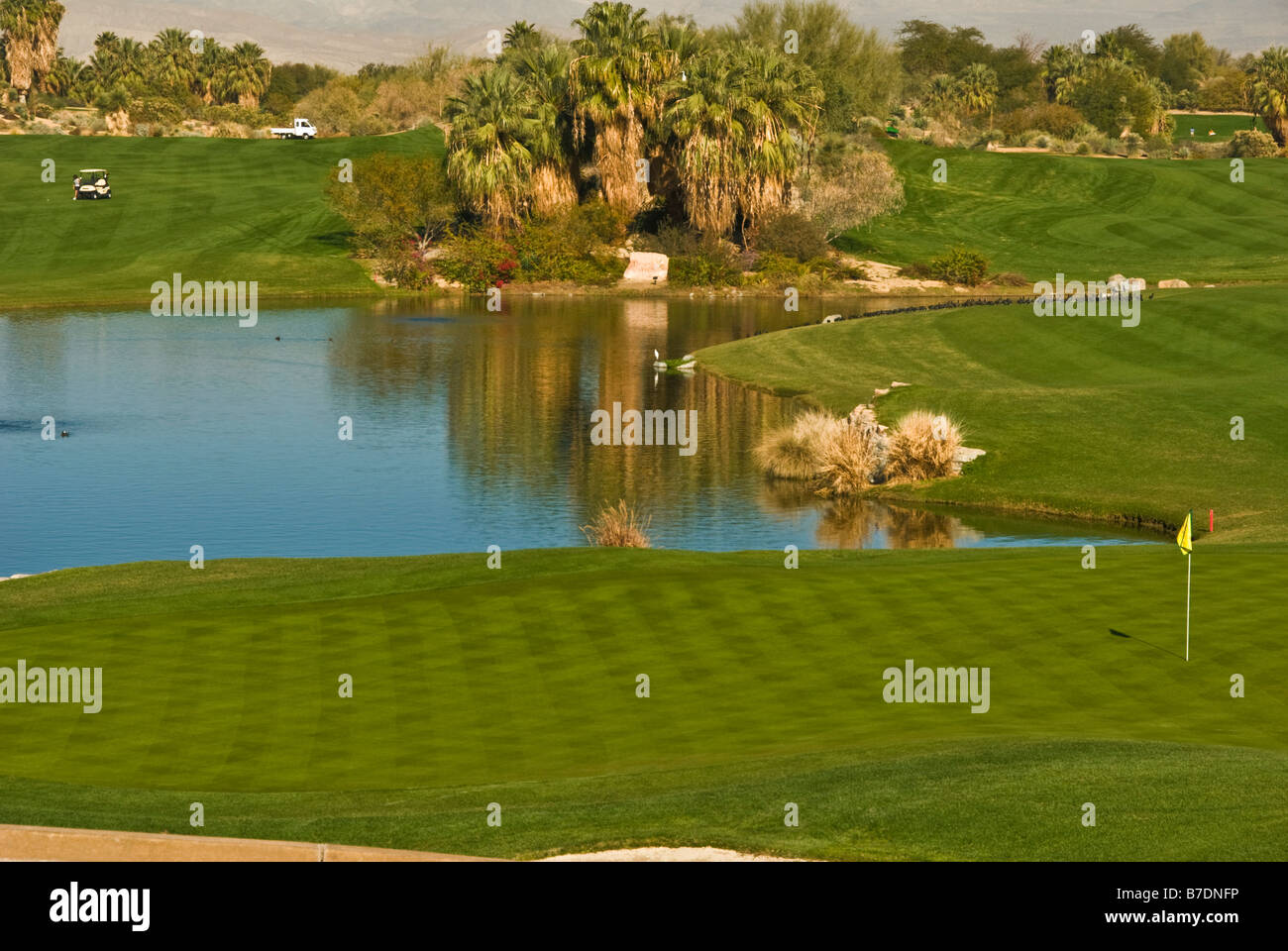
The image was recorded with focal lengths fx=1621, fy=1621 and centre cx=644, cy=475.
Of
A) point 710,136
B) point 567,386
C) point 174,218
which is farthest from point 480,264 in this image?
point 567,386

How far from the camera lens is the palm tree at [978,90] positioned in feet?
639

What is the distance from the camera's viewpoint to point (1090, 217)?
136750mm

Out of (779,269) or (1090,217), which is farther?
(1090,217)

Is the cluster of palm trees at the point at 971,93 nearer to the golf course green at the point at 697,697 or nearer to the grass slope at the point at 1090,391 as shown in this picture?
the grass slope at the point at 1090,391

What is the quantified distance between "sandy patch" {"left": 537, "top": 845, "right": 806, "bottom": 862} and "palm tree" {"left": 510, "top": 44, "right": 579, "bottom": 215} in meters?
102

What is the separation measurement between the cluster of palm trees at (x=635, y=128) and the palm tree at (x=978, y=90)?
82.4 meters

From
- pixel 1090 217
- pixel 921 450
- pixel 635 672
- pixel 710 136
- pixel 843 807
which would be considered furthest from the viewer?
pixel 1090 217

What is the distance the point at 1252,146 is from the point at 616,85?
294 feet

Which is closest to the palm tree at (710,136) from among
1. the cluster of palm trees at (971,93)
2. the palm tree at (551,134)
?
the palm tree at (551,134)

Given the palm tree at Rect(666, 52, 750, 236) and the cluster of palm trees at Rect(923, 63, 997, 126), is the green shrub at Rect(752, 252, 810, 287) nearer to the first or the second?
the palm tree at Rect(666, 52, 750, 236)

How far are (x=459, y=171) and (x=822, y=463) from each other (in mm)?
67622

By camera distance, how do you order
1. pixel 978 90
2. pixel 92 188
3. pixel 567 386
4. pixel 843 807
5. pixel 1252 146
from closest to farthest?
pixel 843 807 < pixel 567 386 < pixel 92 188 < pixel 1252 146 < pixel 978 90

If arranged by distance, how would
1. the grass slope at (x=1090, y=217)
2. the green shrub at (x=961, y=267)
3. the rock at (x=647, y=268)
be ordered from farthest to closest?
the grass slope at (x=1090, y=217)
the green shrub at (x=961, y=267)
the rock at (x=647, y=268)

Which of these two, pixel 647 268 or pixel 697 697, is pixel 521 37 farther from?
pixel 697 697
